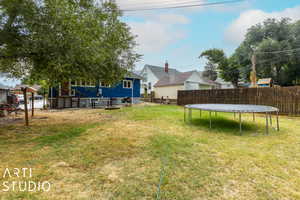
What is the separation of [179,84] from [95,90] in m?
10.7

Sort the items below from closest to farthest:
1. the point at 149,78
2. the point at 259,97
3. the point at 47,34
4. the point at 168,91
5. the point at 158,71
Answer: the point at 47,34
the point at 259,97
the point at 168,91
the point at 149,78
the point at 158,71

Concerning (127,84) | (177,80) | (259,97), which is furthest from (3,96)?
(259,97)

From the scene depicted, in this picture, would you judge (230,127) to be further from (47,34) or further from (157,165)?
(47,34)

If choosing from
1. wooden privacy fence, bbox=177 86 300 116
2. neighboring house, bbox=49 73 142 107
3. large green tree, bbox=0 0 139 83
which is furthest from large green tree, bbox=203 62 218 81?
large green tree, bbox=0 0 139 83

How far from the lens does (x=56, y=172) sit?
240 cm

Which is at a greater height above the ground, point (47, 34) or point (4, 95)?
point (47, 34)

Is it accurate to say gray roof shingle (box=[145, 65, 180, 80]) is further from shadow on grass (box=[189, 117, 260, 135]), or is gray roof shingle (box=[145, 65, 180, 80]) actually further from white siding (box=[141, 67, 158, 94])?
shadow on grass (box=[189, 117, 260, 135])

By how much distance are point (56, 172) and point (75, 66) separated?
12.9 ft

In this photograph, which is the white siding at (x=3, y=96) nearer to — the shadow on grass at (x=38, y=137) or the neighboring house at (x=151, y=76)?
the shadow on grass at (x=38, y=137)

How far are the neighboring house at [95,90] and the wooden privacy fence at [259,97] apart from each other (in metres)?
6.43

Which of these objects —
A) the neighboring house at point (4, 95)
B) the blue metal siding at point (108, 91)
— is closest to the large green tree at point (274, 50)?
the blue metal siding at point (108, 91)

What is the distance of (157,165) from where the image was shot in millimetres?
2643

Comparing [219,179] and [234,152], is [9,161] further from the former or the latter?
[234,152]

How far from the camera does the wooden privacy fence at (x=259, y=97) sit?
7.97 m
